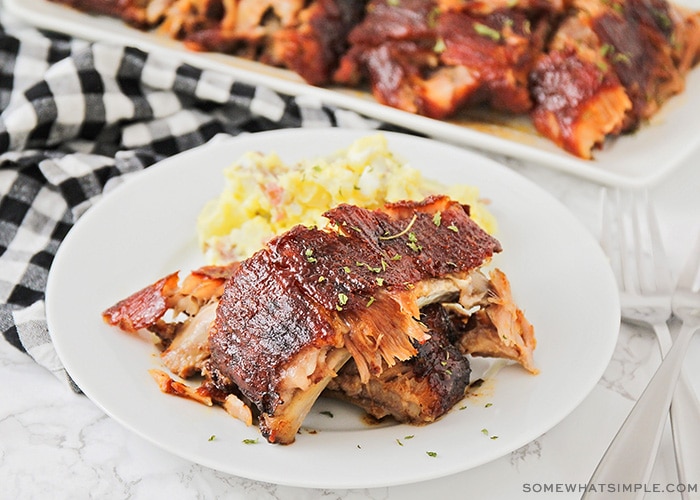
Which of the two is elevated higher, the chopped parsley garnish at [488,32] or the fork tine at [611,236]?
the chopped parsley garnish at [488,32]

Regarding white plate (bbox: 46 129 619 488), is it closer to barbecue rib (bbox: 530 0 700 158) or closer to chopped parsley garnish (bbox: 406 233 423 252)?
chopped parsley garnish (bbox: 406 233 423 252)

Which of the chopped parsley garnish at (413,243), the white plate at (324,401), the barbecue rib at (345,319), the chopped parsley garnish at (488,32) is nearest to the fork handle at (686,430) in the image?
the white plate at (324,401)

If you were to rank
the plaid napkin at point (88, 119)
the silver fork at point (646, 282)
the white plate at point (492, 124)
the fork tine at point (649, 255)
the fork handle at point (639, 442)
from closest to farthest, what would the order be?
1. the fork handle at point (639, 442)
2. the silver fork at point (646, 282)
3. the fork tine at point (649, 255)
4. the plaid napkin at point (88, 119)
5. the white plate at point (492, 124)

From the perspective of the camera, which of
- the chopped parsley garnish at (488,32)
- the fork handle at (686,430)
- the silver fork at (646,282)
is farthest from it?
the chopped parsley garnish at (488,32)

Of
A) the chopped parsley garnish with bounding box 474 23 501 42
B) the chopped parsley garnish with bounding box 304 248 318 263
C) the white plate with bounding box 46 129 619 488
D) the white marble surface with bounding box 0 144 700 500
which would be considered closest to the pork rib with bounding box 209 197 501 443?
the chopped parsley garnish with bounding box 304 248 318 263

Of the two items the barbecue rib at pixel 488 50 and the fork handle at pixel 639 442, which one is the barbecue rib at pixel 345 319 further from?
the barbecue rib at pixel 488 50

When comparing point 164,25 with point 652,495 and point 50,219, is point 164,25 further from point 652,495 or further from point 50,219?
point 652,495

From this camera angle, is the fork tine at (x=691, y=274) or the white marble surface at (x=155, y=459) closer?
the white marble surface at (x=155, y=459)

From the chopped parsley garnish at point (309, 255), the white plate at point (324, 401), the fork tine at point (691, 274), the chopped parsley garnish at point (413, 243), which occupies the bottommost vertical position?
the white plate at point (324, 401)
